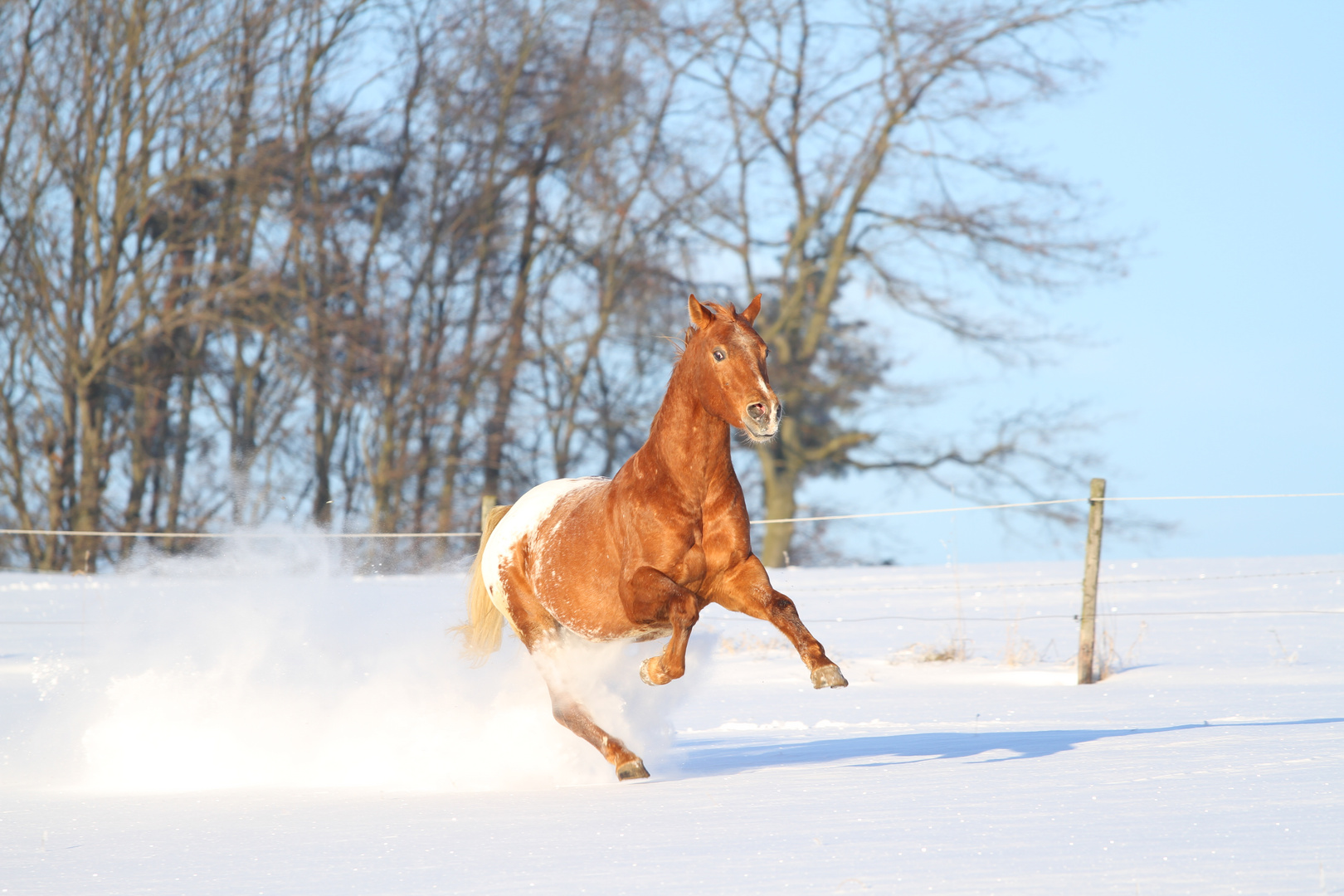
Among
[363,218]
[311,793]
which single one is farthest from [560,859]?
[363,218]

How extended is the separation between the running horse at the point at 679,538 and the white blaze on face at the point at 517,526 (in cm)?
31

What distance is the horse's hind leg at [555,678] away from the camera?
4.94m

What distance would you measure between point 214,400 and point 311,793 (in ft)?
48.8

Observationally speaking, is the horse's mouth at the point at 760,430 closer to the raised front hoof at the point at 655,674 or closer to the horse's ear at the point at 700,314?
the horse's ear at the point at 700,314

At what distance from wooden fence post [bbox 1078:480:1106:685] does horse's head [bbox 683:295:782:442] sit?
15.8 feet

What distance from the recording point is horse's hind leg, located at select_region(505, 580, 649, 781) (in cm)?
494

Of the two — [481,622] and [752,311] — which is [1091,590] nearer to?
[481,622]

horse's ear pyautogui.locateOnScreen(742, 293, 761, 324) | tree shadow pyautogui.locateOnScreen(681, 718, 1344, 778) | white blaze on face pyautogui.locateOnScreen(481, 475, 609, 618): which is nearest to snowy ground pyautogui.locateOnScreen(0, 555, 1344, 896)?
tree shadow pyautogui.locateOnScreen(681, 718, 1344, 778)

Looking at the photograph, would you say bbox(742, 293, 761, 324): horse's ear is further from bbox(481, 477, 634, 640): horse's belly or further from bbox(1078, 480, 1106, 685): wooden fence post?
bbox(1078, 480, 1106, 685): wooden fence post

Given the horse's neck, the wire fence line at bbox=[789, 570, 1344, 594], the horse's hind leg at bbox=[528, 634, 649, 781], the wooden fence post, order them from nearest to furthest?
the horse's neck
the horse's hind leg at bbox=[528, 634, 649, 781]
the wooden fence post
the wire fence line at bbox=[789, 570, 1344, 594]

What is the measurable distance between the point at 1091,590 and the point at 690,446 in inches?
200

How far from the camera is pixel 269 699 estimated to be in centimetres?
646

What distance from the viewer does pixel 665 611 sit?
470 centimetres

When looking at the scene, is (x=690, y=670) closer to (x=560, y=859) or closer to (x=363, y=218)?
(x=560, y=859)
